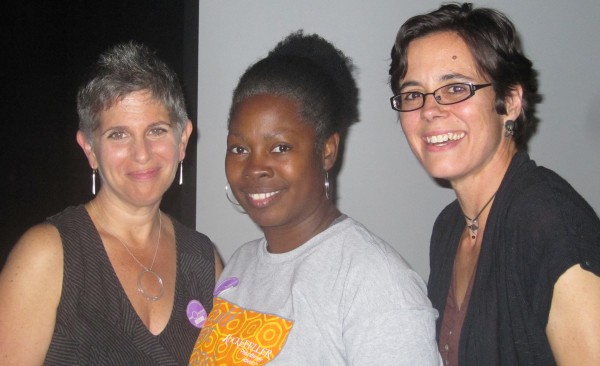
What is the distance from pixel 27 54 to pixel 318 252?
1713mm

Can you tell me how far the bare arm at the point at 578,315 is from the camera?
4.02 feet

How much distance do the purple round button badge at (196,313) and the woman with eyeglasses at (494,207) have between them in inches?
32.0

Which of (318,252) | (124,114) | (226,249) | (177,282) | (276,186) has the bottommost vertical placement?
(226,249)

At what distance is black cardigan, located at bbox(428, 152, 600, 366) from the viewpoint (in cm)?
129

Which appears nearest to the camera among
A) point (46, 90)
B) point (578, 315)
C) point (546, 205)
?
point (578, 315)

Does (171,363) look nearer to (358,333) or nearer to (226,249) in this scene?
(358,333)

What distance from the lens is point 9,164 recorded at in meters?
2.31

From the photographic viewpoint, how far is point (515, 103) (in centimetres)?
165

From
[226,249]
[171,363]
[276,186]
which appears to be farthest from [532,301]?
[226,249]

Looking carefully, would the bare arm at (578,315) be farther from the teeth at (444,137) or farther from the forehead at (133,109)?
the forehead at (133,109)

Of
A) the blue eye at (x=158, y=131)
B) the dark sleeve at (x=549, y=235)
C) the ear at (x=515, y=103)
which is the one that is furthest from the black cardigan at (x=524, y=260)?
the blue eye at (x=158, y=131)

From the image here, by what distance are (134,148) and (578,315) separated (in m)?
1.44

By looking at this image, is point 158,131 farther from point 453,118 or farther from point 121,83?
point 453,118

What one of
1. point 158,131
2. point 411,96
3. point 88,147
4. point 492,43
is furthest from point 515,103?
point 88,147
